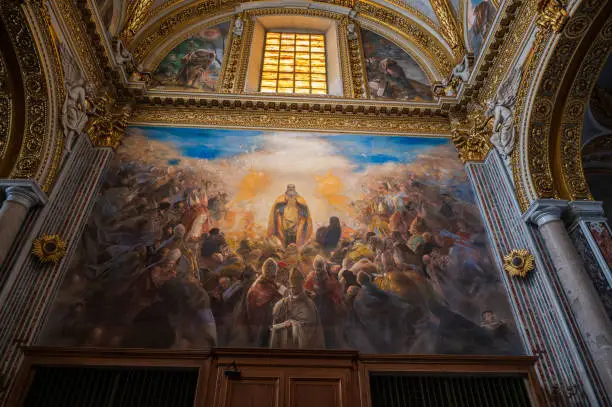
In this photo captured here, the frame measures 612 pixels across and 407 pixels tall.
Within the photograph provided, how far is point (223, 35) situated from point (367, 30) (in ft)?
14.7

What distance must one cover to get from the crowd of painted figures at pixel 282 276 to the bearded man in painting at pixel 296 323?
0.02 meters

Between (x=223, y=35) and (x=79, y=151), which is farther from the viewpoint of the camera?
(x=223, y=35)

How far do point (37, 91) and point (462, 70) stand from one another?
9.27m

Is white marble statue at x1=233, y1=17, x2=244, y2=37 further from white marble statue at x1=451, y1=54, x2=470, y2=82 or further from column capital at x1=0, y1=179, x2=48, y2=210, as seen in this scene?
column capital at x1=0, y1=179, x2=48, y2=210

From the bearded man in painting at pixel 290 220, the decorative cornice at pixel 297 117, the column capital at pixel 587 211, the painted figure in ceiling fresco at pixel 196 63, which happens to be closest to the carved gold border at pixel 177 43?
the painted figure in ceiling fresco at pixel 196 63

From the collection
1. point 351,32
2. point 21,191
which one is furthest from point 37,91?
point 351,32

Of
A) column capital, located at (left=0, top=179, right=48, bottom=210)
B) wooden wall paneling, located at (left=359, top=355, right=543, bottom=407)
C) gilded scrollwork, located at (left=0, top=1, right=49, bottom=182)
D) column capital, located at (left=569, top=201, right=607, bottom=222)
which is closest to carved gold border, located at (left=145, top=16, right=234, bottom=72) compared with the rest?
gilded scrollwork, located at (left=0, top=1, right=49, bottom=182)

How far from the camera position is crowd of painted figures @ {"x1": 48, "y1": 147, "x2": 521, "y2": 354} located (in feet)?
23.2

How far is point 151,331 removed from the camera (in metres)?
6.98

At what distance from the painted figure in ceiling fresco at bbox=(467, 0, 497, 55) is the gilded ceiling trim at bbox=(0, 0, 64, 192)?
8.92m

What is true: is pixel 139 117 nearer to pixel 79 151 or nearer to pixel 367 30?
pixel 79 151

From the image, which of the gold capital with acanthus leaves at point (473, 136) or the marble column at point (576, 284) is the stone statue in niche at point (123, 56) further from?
the marble column at point (576, 284)

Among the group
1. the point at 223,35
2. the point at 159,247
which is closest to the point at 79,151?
the point at 159,247

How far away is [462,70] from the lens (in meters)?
10.7
